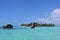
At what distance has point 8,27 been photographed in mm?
48344

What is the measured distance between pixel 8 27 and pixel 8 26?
19.2 inches

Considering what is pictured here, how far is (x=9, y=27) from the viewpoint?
48750 millimetres

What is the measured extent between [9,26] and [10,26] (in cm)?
38

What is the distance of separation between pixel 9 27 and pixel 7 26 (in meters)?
0.87

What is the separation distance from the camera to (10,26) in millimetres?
48562

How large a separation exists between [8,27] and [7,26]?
0.46 meters

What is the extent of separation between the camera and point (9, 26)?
48281mm

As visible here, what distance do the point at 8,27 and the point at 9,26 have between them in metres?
0.43

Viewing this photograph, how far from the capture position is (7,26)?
4812 centimetres

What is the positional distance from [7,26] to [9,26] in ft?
1.93

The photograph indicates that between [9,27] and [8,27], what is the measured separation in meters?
0.47

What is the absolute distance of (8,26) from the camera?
48.0 metres
